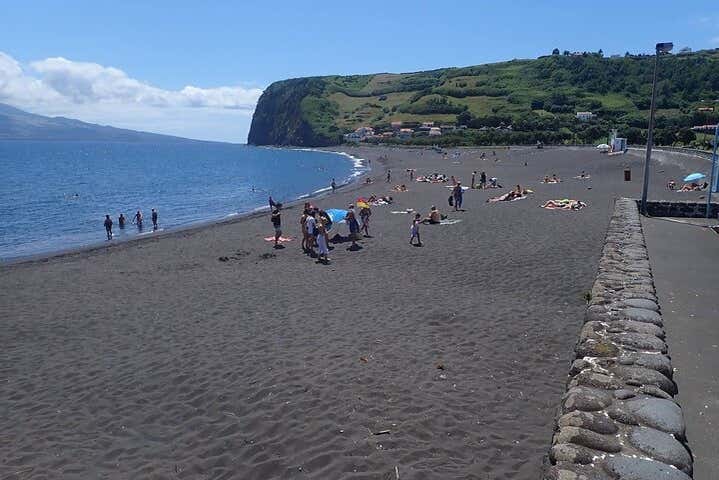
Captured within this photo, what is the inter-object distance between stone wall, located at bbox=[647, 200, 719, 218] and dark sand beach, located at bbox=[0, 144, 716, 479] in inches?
212

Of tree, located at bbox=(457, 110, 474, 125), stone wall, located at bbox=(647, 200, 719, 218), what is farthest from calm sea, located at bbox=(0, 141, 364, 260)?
tree, located at bbox=(457, 110, 474, 125)

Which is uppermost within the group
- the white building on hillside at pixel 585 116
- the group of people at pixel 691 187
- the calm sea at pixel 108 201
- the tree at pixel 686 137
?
the white building on hillside at pixel 585 116

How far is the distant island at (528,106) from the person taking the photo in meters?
101

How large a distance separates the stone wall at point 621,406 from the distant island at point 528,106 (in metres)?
66.3

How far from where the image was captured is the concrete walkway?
5062mm

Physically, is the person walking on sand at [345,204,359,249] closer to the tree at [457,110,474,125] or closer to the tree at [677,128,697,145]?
the tree at [677,128,697,145]

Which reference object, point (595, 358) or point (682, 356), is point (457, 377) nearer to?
point (595, 358)

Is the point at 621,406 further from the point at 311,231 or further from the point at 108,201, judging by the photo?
the point at 108,201

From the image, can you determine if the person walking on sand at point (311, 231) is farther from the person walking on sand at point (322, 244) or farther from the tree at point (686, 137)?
the tree at point (686, 137)

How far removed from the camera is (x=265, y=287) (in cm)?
1426

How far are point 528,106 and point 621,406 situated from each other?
136362 mm

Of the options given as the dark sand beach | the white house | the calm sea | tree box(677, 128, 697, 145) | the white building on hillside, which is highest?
the white building on hillside

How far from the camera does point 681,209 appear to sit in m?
20.9

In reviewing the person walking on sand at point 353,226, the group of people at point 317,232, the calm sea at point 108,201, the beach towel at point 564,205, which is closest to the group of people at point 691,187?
the beach towel at point 564,205
